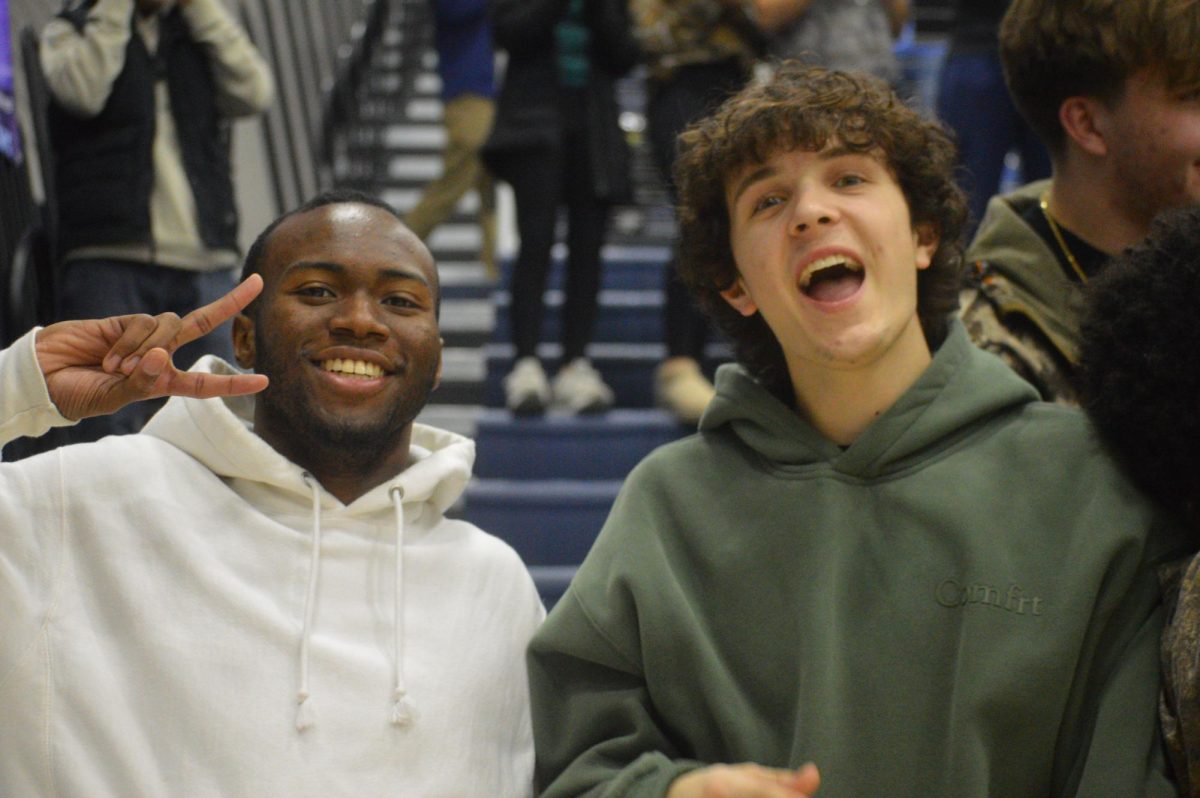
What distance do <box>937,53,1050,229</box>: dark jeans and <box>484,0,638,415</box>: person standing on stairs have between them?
90cm

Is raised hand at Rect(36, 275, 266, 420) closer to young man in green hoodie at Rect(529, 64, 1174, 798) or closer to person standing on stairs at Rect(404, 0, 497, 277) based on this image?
young man in green hoodie at Rect(529, 64, 1174, 798)

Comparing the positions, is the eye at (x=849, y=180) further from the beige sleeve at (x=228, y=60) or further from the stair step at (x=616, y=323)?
the stair step at (x=616, y=323)

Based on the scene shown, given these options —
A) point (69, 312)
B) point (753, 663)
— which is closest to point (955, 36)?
point (69, 312)

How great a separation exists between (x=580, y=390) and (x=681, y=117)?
81 cm

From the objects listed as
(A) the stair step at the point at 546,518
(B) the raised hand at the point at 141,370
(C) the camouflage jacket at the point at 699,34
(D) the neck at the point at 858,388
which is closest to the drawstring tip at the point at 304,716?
(B) the raised hand at the point at 141,370

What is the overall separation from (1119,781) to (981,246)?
103 cm

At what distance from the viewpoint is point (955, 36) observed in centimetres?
410

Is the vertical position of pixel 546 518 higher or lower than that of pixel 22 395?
lower

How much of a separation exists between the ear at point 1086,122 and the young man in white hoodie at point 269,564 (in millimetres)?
984

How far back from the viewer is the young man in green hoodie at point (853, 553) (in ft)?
5.86

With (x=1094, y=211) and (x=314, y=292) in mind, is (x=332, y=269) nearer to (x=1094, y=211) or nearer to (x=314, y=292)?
(x=314, y=292)

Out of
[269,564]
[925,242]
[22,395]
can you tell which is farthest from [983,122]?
[22,395]

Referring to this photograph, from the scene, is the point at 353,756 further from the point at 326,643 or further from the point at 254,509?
the point at 254,509

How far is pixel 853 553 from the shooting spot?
1912 mm
